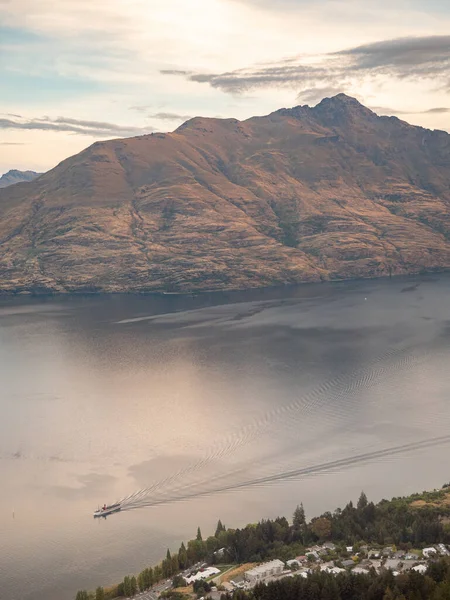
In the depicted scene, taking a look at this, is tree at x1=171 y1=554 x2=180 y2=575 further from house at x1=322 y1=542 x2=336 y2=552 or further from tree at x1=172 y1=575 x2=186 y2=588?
house at x1=322 y1=542 x2=336 y2=552

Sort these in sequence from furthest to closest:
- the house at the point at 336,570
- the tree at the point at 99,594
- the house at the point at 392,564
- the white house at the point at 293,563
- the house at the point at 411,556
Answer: the white house at the point at 293,563 → the house at the point at 411,556 → the house at the point at 392,564 → the tree at the point at 99,594 → the house at the point at 336,570

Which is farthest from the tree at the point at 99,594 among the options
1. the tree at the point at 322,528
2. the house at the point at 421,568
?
the house at the point at 421,568

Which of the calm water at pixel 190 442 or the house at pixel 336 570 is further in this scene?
the calm water at pixel 190 442

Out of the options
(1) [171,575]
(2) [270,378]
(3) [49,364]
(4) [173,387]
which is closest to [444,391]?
(2) [270,378]

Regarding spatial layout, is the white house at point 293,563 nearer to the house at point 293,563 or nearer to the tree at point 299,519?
the house at point 293,563

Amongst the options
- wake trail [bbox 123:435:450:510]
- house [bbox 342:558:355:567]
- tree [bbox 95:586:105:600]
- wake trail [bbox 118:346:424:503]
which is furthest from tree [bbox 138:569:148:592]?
wake trail [bbox 118:346:424:503]

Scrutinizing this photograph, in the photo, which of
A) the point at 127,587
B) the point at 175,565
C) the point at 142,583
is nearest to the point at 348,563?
the point at 175,565
